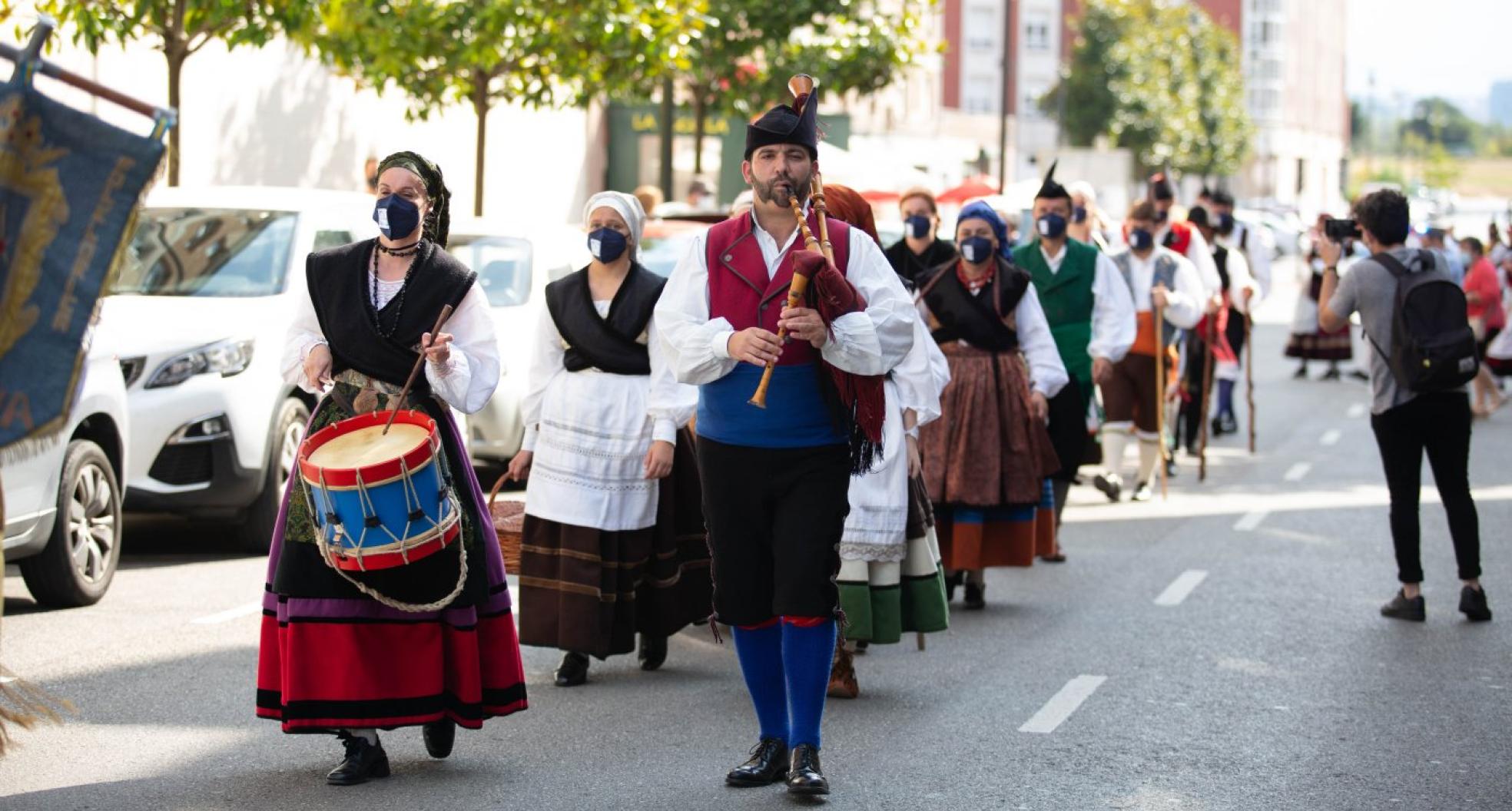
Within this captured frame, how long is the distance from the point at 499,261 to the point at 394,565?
25.5ft

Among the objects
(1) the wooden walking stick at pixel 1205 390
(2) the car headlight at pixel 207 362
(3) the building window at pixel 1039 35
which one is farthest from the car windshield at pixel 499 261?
(3) the building window at pixel 1039 35

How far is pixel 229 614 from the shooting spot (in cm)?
928

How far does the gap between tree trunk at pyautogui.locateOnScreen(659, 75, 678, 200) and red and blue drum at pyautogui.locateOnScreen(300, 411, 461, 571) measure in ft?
55.8

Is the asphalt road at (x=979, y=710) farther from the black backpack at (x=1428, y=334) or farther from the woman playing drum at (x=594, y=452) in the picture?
the black backpack at (x=1428, y=334)

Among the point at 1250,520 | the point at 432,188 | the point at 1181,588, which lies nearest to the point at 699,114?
the point at 1250,520

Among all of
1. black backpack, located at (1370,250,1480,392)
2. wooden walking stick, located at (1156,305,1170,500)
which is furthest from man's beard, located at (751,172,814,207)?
Answer: wooden walking stick, located at (1156,305,1170,500)

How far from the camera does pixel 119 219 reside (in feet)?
15.1

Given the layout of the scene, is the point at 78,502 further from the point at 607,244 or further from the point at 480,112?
the point at 480,112

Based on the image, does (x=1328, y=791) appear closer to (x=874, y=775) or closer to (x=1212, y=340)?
(x=874, y=775)

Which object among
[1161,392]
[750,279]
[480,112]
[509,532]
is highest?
[480,112]

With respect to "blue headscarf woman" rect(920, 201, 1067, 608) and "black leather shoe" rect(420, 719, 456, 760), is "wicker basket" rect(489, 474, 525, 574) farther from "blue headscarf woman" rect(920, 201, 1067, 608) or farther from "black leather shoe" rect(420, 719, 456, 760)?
"blue headscarf woman" rect(920, 201, 1067, 608)

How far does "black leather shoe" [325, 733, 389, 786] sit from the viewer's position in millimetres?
6273

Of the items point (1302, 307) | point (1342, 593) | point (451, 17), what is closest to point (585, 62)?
point (451, 17)

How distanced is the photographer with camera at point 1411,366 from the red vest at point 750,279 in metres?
3.69
